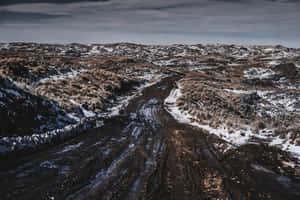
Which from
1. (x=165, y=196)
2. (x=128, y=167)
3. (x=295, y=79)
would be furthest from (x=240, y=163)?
(x=295, y=79)

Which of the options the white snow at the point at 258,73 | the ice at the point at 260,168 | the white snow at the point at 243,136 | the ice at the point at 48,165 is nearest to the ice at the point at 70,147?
the ice at the point at 48,165

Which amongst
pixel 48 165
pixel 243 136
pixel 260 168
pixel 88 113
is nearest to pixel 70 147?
pixel 48 165

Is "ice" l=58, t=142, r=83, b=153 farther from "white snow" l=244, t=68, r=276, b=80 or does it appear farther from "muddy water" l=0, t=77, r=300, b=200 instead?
"white snow" l=244, t=68, r=276, b=80

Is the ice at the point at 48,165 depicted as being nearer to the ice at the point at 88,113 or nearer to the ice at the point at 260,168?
the ice at the point at 260,168

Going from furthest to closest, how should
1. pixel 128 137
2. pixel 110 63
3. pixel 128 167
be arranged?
pixel 110 63, pixel 128 137, pixel 128 167

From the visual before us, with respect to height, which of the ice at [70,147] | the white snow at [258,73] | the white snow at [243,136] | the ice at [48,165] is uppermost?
the white snow at [258,73]

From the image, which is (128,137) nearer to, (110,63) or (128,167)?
(128,167)

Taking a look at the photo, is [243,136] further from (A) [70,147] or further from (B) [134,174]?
(A) [70,147]

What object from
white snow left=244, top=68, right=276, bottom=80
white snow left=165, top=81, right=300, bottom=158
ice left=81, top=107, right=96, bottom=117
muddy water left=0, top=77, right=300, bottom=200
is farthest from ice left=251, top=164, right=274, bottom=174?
white snow left=244, top=68, right=276, bottom=80
